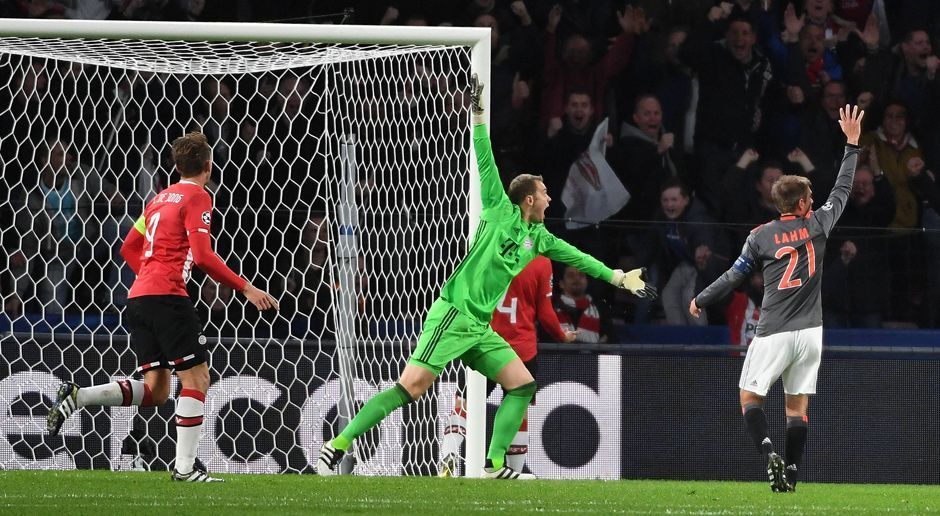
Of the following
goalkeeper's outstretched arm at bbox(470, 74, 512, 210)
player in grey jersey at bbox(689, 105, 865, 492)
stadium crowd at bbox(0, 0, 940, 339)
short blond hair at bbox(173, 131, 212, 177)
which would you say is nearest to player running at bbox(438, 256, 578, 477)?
stadium crowd at bbox(0, 0, 940, 339)

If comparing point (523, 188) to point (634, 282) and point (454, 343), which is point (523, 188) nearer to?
point (634, 282)

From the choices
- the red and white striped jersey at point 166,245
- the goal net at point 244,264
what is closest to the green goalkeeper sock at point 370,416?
the red and white striped jersey at point 166,245

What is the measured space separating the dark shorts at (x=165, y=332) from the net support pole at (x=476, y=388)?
1609 mm

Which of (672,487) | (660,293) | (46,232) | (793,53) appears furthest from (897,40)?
(46,232)

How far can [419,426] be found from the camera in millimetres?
8031

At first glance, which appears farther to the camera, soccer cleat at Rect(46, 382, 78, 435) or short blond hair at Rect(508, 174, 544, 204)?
short blond hair at Rect(508, 174, 544, 204)

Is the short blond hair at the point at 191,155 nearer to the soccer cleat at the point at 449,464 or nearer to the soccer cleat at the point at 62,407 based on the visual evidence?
the soccer cleat at the point at 62,407

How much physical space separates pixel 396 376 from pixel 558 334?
99cm

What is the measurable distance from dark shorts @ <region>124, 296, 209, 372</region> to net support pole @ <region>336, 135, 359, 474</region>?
1.68 meters

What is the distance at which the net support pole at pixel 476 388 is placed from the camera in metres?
7.08

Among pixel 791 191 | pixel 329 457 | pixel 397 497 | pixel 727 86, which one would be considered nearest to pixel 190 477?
pixel 329 457

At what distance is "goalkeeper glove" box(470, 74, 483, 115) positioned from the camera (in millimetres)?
6577

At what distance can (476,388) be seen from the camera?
719 centimetres

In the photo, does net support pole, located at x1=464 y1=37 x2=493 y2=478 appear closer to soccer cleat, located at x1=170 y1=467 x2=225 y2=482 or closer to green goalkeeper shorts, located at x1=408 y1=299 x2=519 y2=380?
green goalkeeper shorts, located at x1=408 y1=299 x2=519 y2=380
